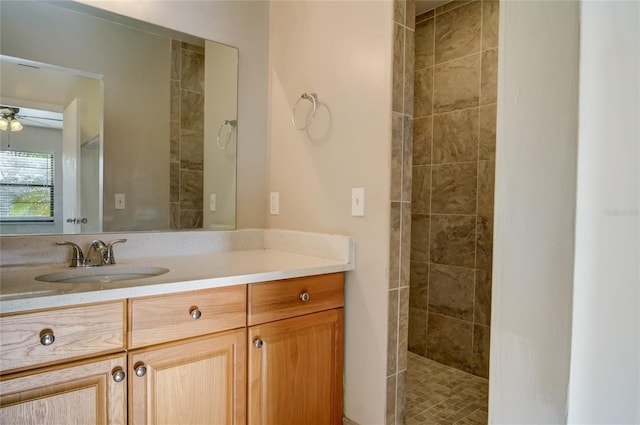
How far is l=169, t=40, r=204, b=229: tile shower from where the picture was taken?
1.83 meters

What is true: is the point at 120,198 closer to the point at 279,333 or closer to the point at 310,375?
the point at 279,333

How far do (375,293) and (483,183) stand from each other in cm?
124

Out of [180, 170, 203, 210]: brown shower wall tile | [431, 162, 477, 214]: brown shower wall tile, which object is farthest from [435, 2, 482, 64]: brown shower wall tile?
[180, 170, 203, 210]: brown shower wall tile

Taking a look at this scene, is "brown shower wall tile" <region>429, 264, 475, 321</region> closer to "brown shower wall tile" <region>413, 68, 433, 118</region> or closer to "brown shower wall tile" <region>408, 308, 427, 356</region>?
"brown shower wall tile" <region>408, 308, 427, 356</region>

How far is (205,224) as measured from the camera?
1.91 meters

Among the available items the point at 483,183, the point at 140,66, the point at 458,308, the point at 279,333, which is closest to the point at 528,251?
the point at 279,333

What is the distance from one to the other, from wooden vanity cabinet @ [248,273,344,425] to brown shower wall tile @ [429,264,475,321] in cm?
119

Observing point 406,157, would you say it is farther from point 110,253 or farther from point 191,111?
point 110,253

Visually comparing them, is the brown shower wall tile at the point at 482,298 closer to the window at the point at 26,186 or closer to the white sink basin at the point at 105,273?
the white sink basin at the point at 105,273

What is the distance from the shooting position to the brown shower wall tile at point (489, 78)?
2.28m

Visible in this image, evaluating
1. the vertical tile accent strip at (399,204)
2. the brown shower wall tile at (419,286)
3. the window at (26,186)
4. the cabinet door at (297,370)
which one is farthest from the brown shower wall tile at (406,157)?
the window at (26,186)

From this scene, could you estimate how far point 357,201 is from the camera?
5.17 feet

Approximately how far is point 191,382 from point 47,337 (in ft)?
1.46

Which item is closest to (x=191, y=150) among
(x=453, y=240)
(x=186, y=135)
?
(x=186, y=135)
